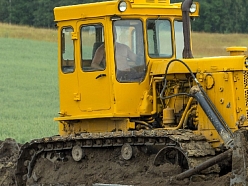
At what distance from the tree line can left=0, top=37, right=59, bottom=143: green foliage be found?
2411 centimetres

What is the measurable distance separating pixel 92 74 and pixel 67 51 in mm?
833

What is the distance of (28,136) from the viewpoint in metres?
24.9

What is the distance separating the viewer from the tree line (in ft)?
239

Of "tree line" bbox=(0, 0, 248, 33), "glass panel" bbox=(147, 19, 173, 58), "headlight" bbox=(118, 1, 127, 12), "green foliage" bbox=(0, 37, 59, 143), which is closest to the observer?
"headlight" bbox=(118, 1, 127, 12)

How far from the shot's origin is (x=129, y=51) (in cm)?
1457

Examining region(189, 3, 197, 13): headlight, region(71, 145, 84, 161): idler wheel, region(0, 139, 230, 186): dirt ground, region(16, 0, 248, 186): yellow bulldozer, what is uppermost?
region(189, 3, 197, 13): headlight

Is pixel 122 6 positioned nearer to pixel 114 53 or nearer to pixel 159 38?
pixel 114 53

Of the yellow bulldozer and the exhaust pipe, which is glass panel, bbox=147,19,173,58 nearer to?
the yellow bulldozer

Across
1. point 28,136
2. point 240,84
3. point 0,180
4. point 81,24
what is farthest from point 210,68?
point 28,136

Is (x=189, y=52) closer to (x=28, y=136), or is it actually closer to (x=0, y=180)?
(x=0, y=180)

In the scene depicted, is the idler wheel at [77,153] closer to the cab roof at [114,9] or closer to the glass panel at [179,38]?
the cab roof at [114,9]

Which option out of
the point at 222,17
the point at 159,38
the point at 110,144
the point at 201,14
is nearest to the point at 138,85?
the point at 159,38

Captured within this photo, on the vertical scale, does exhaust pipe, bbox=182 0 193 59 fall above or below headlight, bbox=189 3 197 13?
below

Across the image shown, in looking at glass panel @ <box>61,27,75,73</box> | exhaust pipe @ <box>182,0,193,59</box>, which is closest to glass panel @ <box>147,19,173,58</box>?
exhaust pipe @ <box>182,0,193,59</box>
